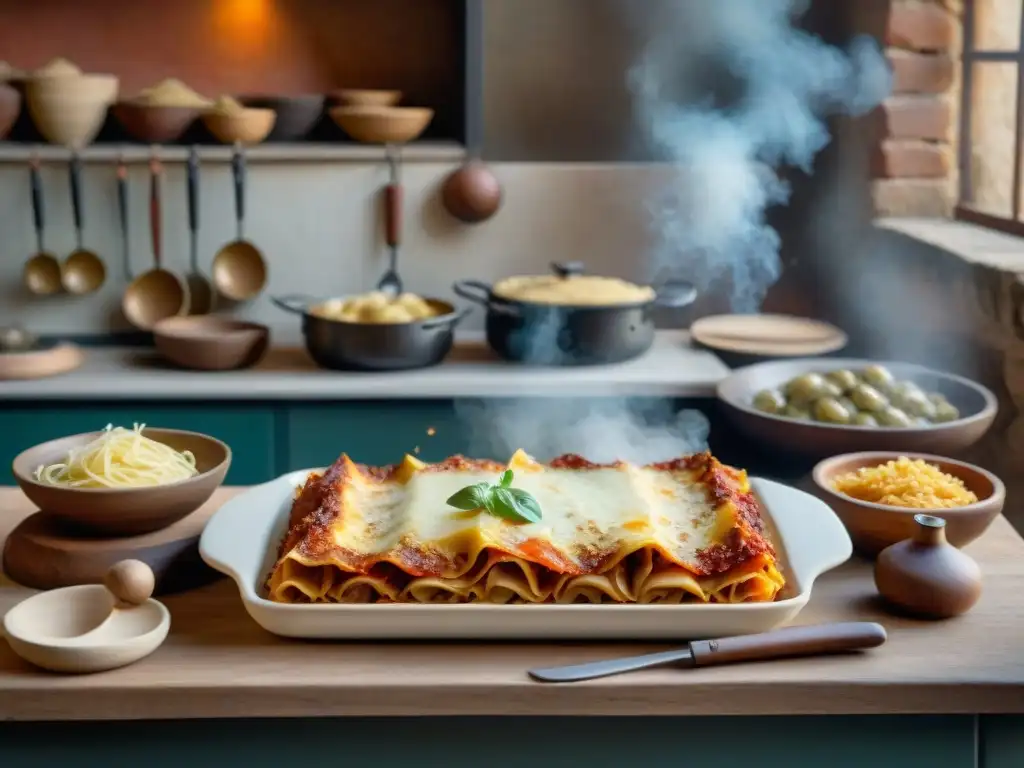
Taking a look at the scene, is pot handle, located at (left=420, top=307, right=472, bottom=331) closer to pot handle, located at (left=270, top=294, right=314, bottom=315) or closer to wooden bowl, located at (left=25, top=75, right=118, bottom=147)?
pot handle, located at (left=270, top=294, right=314, bottom=315)

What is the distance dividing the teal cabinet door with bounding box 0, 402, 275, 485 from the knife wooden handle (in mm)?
1689

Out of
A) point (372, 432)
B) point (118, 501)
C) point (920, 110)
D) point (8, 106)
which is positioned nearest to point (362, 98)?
point (8, 106)

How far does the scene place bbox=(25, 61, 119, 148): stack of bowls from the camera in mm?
3074

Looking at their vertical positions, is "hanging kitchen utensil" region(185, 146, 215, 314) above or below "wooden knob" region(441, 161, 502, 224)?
below

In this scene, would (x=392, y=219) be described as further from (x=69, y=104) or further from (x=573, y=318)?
(x=69, y=104)

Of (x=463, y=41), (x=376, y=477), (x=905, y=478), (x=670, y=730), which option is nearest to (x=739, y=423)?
(x=905, y=478)

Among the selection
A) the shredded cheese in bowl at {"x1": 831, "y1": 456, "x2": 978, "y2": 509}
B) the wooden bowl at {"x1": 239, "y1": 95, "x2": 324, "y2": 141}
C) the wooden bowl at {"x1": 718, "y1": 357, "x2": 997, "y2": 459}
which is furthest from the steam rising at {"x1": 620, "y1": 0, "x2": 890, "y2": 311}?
the shredded cheese in bowl at {"x1": 831, "y1": 456, "x2": 978, "y2": 509}

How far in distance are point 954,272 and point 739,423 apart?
0.80 m

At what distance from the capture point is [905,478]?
1546 mm

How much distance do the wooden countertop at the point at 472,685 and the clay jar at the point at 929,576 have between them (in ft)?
0.23

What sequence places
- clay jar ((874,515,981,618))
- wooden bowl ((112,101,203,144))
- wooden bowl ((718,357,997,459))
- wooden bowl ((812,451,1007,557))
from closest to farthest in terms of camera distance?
clay jar ((874,515,981,618)) < wooden bowl ((812,451,1007,557)) < wooden bowl ((718,357,997,459)) < wooden bowl ((112,101,203,144))

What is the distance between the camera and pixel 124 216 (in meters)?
3.17

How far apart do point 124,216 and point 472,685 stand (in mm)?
2308

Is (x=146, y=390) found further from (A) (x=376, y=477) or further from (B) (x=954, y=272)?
(B) (x=954, y=272)
